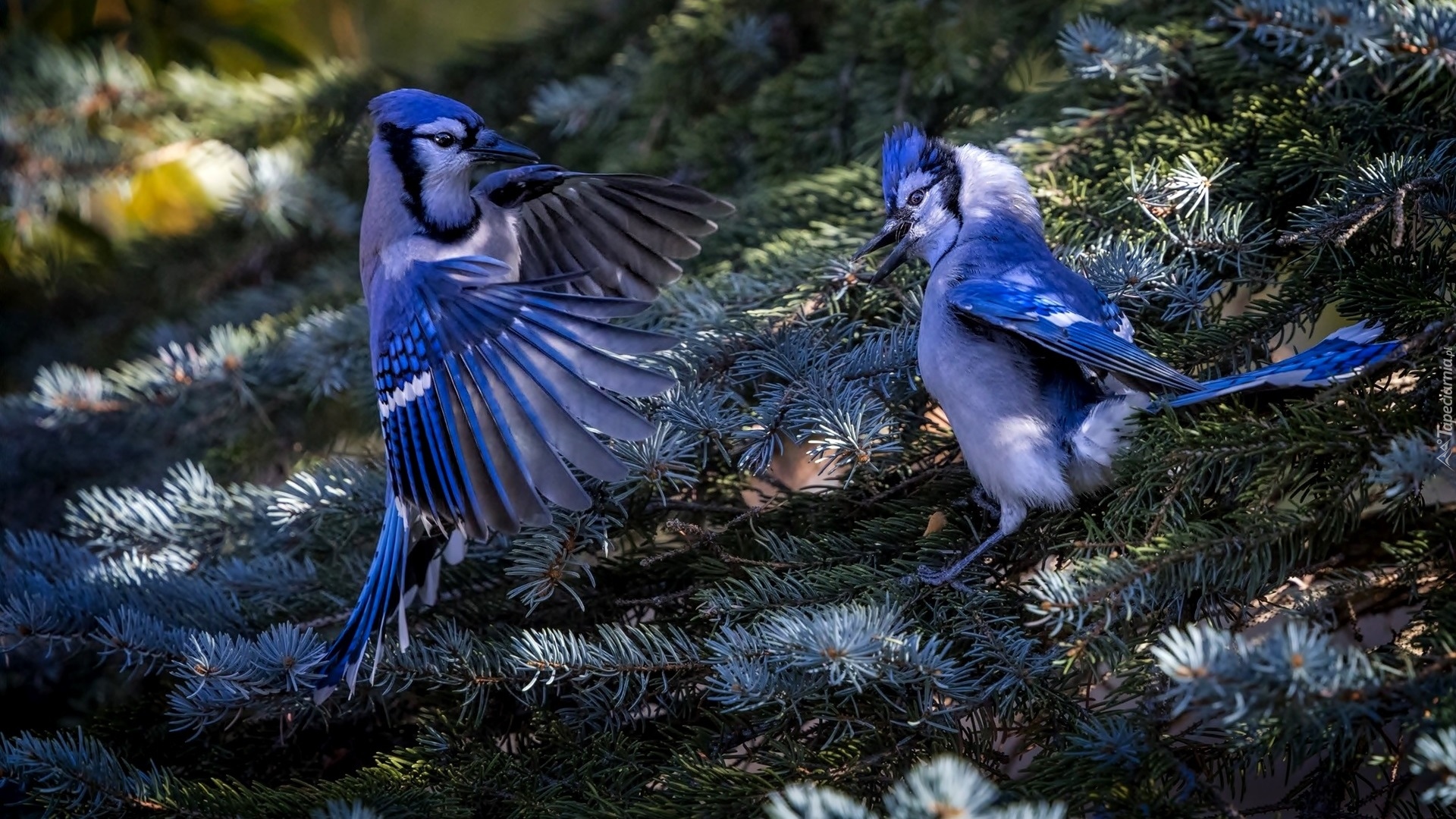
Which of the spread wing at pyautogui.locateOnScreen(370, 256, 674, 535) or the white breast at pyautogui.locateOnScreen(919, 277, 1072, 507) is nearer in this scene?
the spread wing at pyautogui.locateOnScreen(370, 256, 674, 535)

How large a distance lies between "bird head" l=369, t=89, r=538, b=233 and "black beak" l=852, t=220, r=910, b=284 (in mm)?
578

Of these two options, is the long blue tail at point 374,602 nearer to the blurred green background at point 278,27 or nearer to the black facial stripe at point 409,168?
the black facial stripe at point 409,168

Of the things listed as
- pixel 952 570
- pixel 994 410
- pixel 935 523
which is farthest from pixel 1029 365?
pixel 952 570

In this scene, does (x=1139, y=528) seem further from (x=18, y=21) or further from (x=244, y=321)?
(x=18, y=21)

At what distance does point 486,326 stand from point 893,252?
689 mm

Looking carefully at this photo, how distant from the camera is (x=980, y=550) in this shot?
4.62 feet

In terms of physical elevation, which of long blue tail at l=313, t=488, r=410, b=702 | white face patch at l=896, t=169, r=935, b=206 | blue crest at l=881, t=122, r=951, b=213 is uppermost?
blue crest at l=881, t=122, r=951, b=213

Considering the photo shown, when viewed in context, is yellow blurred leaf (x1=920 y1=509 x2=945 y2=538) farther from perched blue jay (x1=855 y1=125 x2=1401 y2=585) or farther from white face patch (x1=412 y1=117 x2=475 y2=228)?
white face patch (x1=412 y1=117 x2=475 y2=228)

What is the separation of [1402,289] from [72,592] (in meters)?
1.74

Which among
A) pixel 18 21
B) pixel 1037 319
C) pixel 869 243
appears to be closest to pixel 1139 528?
pixel 1037 319

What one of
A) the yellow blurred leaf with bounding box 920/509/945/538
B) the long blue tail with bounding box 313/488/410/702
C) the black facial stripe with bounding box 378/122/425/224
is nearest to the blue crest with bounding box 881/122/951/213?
the yellow blurred leaf with bounding box 920/509/945/538

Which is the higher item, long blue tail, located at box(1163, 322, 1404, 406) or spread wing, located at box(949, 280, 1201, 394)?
long blue tail, located at box(1163, 322, 1404, 406)

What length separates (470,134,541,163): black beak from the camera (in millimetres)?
1931

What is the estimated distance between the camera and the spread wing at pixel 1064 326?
1408 millimetres
